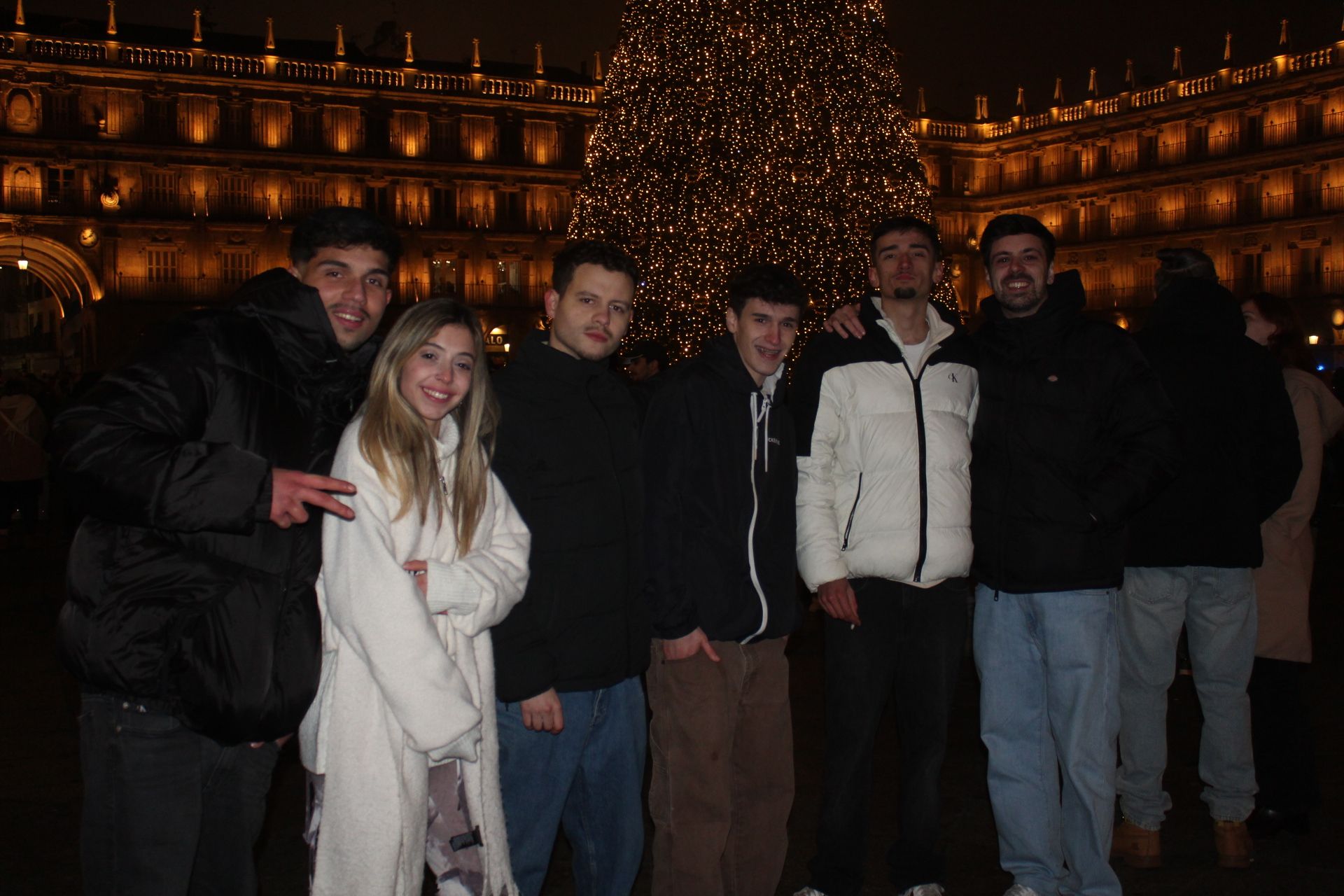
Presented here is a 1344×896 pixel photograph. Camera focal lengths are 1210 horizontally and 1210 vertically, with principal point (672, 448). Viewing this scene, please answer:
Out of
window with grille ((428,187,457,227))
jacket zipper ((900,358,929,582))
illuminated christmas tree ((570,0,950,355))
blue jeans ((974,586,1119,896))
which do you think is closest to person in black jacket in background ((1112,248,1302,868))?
blue jeans ((974,586,1119,896))

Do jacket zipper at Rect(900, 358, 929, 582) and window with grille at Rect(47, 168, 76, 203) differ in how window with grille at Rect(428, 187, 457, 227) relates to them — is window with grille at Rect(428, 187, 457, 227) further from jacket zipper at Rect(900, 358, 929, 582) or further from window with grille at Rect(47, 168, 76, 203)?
jacket zipper at Rect(900, 358, 929, 582)

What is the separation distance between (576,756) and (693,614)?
0.49m

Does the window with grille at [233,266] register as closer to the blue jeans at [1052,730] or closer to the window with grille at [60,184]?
the window with grille at [60,184]

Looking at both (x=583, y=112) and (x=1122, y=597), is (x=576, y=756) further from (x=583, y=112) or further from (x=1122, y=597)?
(x=583, y=112)

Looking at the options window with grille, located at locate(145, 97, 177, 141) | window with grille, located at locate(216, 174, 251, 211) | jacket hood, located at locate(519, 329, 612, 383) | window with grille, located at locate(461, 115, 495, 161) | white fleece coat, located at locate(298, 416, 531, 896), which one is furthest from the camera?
window with grille, located at locate(461, 115, 495, 161)

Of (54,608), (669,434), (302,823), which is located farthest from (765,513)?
(54,608)

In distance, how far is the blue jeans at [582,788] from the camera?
3.08m

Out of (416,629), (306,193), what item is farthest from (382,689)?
(306,193)

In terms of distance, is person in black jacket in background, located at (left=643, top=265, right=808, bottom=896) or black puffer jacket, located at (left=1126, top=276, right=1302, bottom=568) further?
black puffer jacket, located at (left=1126, top=276, right=1302, bottom=568)

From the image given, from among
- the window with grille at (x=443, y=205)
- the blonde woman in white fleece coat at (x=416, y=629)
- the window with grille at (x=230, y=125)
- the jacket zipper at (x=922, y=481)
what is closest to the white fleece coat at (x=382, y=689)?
the blonde woman in white fleece coat at (x=416, y=629)

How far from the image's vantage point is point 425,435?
272 centimetres

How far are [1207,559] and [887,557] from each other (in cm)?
120

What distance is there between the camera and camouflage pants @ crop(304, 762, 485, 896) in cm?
275

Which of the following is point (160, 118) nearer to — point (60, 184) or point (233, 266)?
point (60, 184)
